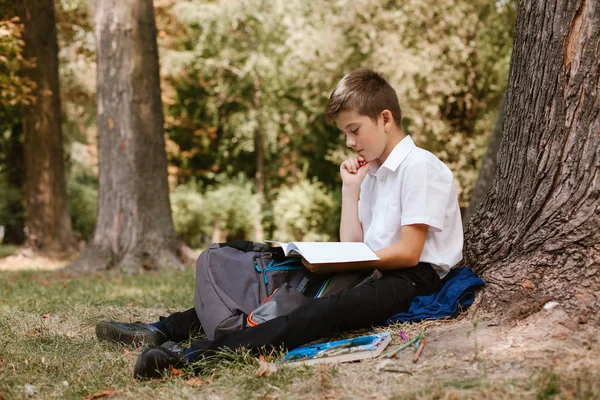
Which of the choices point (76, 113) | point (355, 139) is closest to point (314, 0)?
point (76, 113)

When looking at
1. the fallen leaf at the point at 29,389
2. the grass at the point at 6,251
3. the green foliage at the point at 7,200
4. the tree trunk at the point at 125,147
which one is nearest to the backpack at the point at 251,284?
the fallen leaf at the point at 29,389

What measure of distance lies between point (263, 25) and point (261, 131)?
3362mm

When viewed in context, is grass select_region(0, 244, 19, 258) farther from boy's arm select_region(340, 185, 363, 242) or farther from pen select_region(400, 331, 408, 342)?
pen select_region(400, 331, 408, 342)

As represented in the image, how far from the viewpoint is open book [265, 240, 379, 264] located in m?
2.98

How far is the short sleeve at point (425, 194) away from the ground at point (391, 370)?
0.53 m

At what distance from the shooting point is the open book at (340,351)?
9.03 feet

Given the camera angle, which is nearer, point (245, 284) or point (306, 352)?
point (306, 352)

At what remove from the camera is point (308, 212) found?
1844 centimetres

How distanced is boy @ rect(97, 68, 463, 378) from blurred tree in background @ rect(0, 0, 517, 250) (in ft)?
34.4

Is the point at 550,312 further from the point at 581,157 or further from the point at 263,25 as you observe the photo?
the point at 263,25

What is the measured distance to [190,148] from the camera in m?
22.0

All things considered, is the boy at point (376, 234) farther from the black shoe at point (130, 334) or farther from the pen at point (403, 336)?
the pen at point (403, 336)

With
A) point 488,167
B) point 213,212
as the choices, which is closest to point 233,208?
point 213,212

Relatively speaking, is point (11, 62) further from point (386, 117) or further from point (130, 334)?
point (386, 117)
